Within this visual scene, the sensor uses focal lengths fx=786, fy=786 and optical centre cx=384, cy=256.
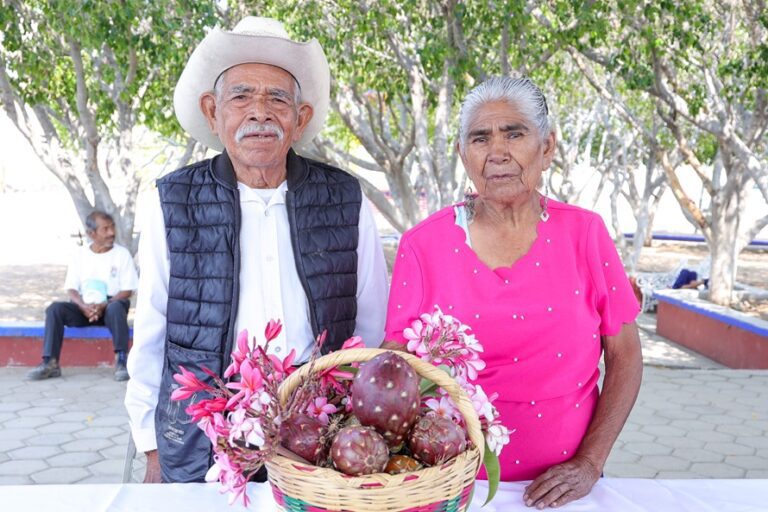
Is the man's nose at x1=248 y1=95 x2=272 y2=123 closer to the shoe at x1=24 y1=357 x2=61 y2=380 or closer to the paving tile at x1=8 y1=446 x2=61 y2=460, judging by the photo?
the paving tile at x1=8 y1=446 x2=61 y2=460

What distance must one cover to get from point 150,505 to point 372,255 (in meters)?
1.00

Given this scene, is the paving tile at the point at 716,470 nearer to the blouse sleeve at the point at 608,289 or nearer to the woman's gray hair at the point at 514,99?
the blouse sleeve at the point at 608,289

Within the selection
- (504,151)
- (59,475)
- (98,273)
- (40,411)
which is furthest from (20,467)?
(504,151)

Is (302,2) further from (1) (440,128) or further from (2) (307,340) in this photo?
(2) (307,340)

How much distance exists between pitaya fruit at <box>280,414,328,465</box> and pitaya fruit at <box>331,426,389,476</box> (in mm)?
51

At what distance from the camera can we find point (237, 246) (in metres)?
2.26

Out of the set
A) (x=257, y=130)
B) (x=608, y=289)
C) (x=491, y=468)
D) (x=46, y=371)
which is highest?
(x=257, y=130)

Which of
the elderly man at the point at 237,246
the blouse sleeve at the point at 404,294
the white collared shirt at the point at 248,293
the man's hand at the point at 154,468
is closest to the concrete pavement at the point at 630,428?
the man's hand at the point at 154,468

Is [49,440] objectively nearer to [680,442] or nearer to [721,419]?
[680,442]

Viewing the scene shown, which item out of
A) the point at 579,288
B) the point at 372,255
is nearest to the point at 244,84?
the point at 372,255

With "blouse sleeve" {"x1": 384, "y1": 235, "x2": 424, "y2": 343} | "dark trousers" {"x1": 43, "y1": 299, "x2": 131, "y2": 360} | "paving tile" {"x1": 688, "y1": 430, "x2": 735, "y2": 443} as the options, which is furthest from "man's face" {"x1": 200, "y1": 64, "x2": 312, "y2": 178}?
"dark trousers" {"x1": 43, "y1": 299, "x2": 131, "y2": 360}

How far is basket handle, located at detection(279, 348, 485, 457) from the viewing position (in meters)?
1.43

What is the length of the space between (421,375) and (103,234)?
6386 mm

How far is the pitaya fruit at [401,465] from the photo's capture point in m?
1.38
